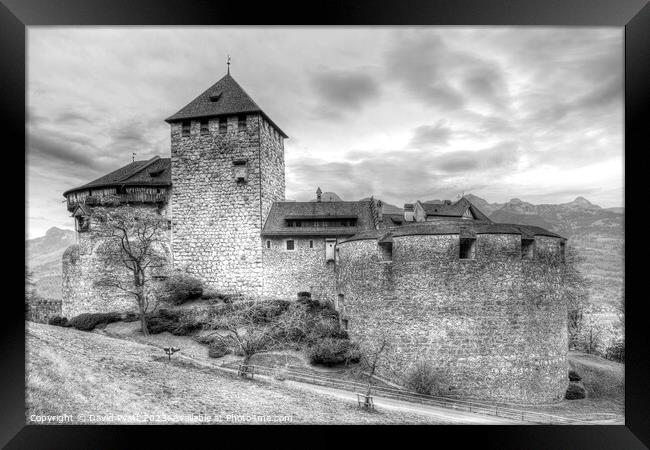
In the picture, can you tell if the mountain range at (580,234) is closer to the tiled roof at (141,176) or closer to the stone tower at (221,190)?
the tiled roof at (141,176)

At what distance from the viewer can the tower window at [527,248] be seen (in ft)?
41.2

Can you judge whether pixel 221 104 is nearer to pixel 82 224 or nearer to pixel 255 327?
pixel 82 224

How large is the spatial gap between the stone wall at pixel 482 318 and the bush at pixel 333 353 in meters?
1.26

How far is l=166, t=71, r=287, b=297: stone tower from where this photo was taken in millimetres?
17625

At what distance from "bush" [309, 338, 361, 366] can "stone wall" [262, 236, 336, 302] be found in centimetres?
334

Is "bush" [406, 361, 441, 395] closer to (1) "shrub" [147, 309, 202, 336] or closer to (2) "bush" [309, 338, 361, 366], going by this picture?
(2) "bush" [309, 338, 361, 366]

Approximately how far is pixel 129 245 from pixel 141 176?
145 inches

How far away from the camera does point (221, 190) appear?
17859 mm

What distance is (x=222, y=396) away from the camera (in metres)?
9.62

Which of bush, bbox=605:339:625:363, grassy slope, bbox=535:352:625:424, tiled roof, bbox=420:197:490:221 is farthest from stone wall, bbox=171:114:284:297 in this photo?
bush, bbox=605:339:625:363

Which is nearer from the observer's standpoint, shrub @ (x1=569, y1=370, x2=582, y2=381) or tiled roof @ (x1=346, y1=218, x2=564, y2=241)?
tiled roof @ (x1=346, y1=218, x2=564, y2=241)

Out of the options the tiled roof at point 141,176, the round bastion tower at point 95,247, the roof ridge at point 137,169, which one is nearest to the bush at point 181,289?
the round bastion tower at point 95,247
